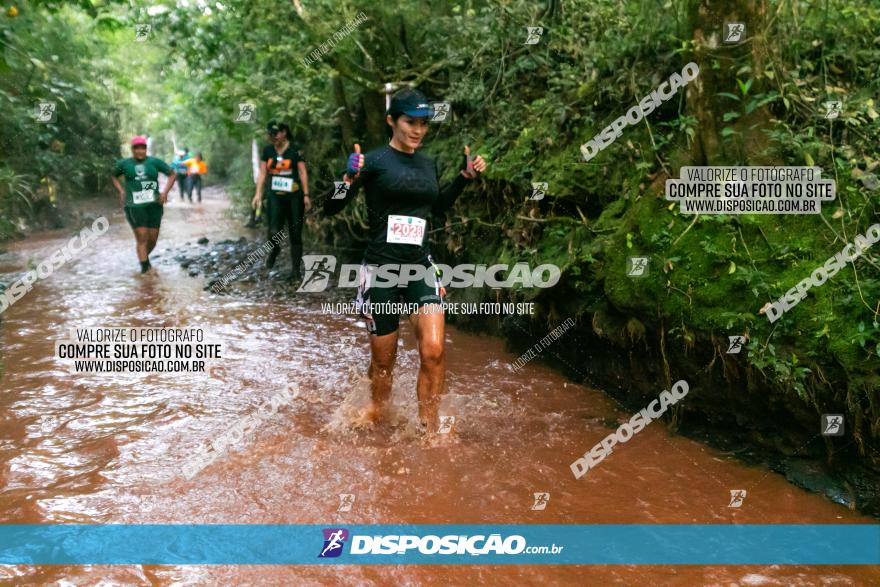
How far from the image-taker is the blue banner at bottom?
321cm

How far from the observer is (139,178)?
31.1 feet

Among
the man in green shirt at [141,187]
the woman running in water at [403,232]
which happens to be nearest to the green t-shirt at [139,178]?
the man in green shirt at [141,187]

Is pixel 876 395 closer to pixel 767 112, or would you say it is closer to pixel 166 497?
pixel 767 112

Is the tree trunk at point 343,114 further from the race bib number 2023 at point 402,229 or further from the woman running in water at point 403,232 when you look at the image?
the race bib number 2023 at point 402,229

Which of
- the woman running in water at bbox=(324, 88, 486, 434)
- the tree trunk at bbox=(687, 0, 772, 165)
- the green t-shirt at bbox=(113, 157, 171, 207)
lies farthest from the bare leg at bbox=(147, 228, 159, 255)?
the tree trunk at bbox=(687, 0, 772, 165)

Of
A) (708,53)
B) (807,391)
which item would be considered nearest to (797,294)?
(807,391)

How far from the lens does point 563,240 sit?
231 inches

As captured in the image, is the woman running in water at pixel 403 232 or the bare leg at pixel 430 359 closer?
the woman running in water at pixel 403 232

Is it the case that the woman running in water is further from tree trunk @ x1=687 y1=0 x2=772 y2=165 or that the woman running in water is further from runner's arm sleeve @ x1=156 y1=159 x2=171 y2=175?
runner's arm sleeve @ x1=156 y1=159 x2=171 y2=175

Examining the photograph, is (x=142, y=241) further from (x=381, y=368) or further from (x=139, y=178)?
(x=381, y=368)

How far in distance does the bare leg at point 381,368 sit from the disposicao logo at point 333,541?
53.7 inches

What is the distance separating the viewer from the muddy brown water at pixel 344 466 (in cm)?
319

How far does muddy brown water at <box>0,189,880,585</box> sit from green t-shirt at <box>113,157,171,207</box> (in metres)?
3.54

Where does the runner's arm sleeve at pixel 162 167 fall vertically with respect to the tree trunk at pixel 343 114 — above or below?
below
